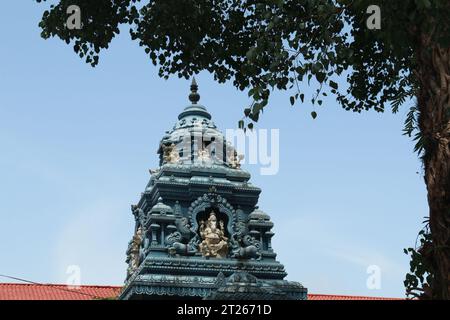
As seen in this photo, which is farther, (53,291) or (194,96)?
(53,291)

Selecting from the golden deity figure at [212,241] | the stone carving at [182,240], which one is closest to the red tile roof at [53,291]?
the stone carving at [182,240]

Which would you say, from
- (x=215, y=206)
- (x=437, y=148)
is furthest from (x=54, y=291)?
(x=437, y=148)

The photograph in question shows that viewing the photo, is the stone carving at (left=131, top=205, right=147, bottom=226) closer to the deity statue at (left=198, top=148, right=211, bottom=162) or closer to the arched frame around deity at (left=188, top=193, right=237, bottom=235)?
the arched frame around deity at (left=188, top=193, right=237, bottom=235)

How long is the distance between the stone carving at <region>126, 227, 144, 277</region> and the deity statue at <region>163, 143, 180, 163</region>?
235 cm

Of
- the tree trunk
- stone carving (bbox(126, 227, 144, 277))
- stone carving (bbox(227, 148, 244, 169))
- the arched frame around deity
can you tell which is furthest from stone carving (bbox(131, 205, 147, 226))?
the tree trunk

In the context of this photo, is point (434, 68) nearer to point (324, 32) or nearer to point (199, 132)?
point (324, 32)

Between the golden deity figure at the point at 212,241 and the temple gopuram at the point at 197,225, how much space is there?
0.03 metres

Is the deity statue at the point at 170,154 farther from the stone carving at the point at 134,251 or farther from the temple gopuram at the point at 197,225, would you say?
the stone carving at the point at 134,251

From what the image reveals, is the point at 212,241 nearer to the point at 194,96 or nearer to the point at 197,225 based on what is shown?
the point at 197,225

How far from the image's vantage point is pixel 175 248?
69.9ft

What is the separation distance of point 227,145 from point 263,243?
355 centimetres

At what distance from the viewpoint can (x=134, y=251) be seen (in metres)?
23.5

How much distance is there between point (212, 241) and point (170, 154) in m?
3.46
